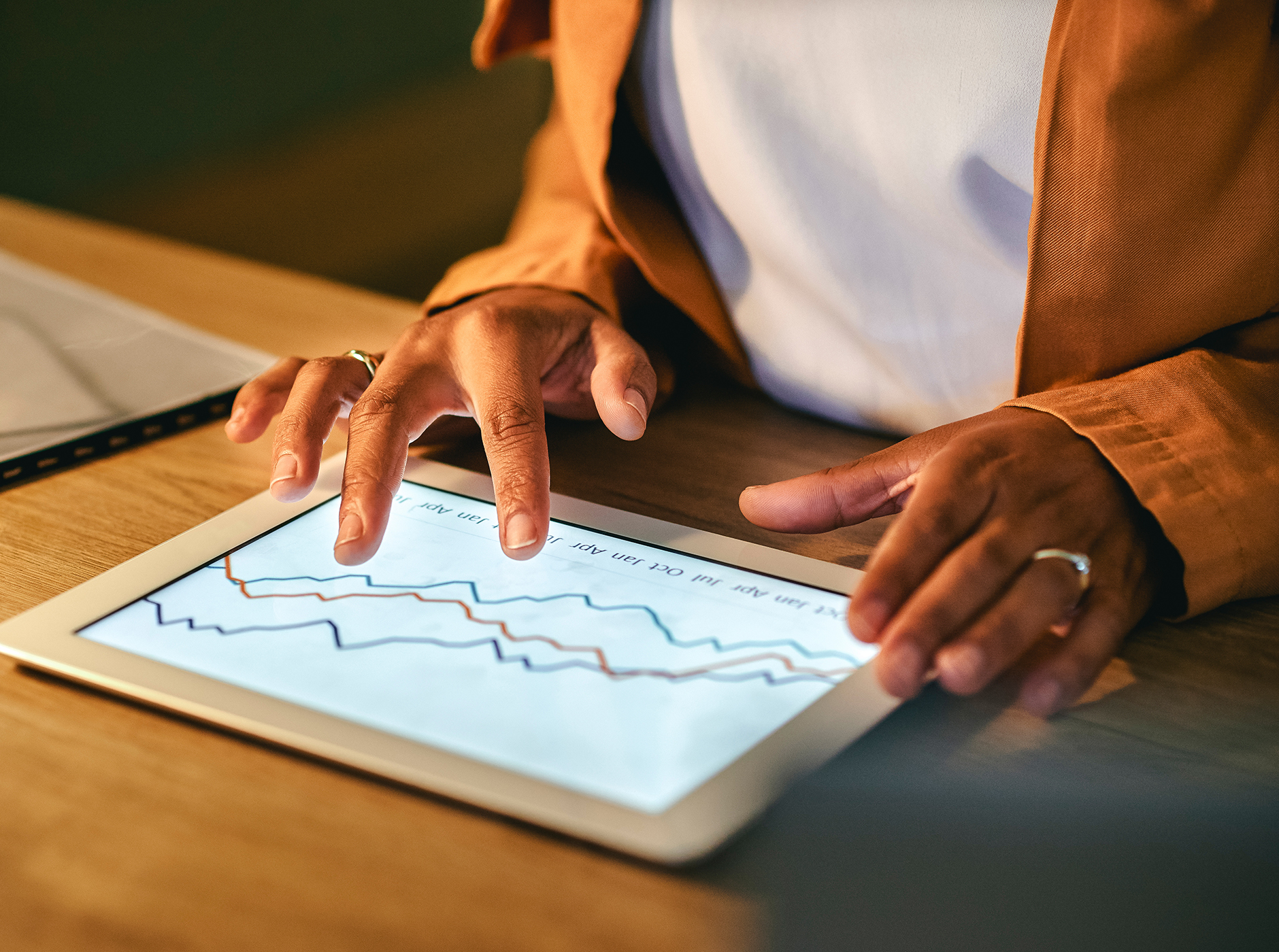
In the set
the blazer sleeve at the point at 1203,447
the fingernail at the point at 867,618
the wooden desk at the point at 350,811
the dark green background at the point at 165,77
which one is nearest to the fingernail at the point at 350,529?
the wooden desk at the point at 350,811

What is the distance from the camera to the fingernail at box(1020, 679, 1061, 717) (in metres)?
0.40

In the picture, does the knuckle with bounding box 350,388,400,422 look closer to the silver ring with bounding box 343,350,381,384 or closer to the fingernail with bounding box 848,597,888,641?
the silver ring with bounding box 343,350,381,384

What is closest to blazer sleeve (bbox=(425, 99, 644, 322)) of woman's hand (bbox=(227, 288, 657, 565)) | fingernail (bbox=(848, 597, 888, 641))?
woman's hand (bbox=(227, 288, 657, 565))

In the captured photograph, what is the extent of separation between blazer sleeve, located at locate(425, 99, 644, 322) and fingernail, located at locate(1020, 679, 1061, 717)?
1.35 ft

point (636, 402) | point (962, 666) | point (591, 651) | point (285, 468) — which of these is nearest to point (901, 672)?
point (962, 666)

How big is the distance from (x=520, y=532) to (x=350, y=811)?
0.18 metres

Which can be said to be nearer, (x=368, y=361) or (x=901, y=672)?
(x=901, y=672)

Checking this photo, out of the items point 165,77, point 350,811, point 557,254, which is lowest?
point 350,811

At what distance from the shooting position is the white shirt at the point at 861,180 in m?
0.56

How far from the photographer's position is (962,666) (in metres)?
0.39

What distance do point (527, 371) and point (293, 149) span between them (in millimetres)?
2498

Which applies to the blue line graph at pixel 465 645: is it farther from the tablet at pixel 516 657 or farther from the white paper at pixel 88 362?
the white paper at pixel 88 362

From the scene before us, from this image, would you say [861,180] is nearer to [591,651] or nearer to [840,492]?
[840,492]

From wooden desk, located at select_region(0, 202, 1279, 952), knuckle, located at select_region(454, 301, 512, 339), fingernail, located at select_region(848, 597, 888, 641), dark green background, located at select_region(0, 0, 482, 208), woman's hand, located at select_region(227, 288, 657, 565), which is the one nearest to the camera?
wooden desk, located at select_region(0, 202, 1279, 952)
